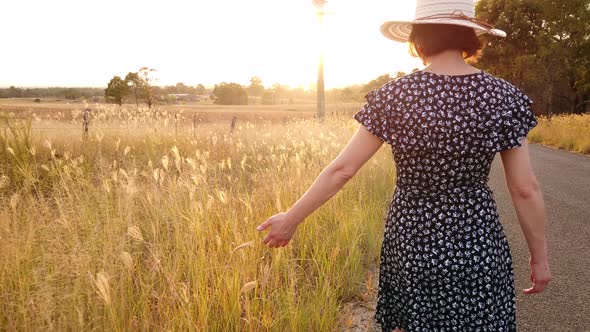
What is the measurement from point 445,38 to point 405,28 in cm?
39

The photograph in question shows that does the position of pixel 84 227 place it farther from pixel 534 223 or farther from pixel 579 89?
pixel 579 89

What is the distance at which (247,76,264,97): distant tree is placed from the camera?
95875mm

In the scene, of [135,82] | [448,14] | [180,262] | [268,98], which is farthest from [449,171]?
[268,98]

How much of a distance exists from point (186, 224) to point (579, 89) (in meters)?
33.4

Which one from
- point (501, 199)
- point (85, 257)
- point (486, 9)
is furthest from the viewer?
point (486, 9)

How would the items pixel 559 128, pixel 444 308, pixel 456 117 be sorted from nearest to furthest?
pixel 456 117 → pixel 444 308 → pixel 559 128

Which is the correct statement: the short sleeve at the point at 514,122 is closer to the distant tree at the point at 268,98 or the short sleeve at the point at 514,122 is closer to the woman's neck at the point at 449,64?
the woman's neck at the point at 449,64

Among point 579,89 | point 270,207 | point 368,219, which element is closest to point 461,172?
point 270,207

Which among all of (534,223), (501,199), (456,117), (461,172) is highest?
(456,117)

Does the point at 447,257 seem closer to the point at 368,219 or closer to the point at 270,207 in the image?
the point at 270,207

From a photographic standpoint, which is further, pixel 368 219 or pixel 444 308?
pixel 368 219

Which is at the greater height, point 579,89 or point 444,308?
point 579,89

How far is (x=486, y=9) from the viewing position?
2767 centimetres

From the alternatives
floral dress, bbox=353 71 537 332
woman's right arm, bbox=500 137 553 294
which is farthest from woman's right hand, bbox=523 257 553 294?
floral dress, bbox=353 71 537 332
